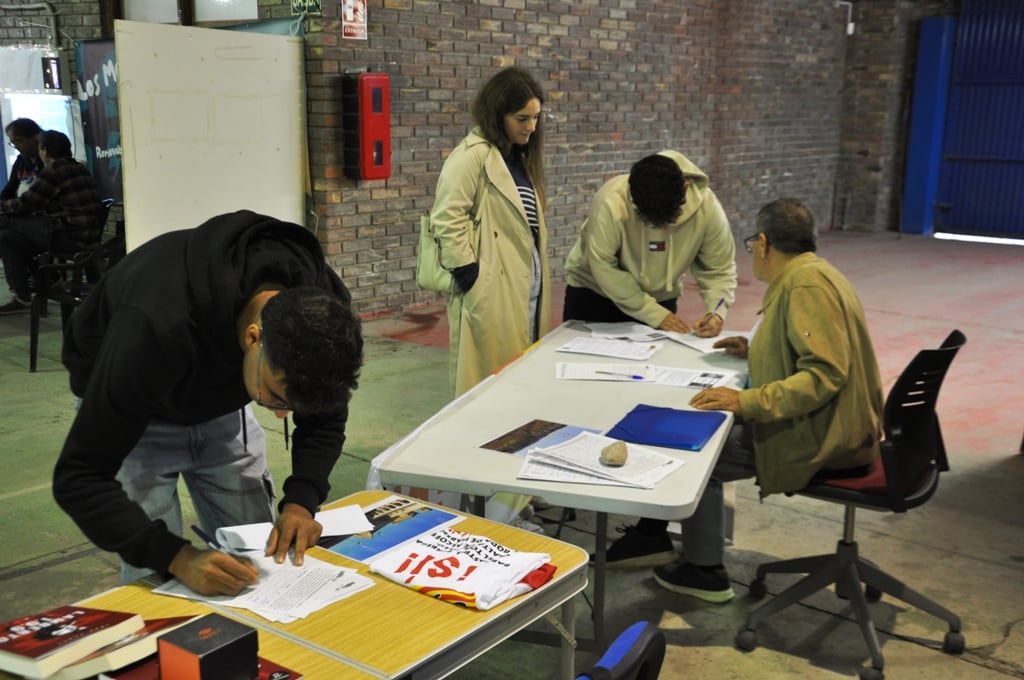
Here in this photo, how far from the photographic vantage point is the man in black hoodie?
1.69m

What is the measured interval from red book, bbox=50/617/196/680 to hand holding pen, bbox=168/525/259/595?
0.14 meters

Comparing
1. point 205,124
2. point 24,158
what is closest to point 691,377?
point 205,124

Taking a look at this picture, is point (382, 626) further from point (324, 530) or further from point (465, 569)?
point (324, 530)

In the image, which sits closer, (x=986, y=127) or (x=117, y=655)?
(x=117, y=655)

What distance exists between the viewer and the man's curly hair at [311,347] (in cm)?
165

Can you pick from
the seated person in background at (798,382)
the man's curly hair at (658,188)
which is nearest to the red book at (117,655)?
the seated person in background at (798,382)

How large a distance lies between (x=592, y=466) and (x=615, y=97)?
23.8 ft

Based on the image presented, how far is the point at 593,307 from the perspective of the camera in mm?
4188

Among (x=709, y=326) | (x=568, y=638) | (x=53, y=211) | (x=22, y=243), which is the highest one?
(x=53, y=211)

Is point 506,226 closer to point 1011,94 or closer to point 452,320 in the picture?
point 452,320

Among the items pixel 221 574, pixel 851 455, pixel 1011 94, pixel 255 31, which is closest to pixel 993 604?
pixel 851 455

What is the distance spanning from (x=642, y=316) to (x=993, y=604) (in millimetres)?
1590

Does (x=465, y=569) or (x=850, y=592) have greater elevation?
(x=465, y=569)

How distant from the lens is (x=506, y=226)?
386cm
